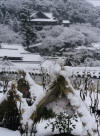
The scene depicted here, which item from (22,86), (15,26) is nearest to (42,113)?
(22,86)

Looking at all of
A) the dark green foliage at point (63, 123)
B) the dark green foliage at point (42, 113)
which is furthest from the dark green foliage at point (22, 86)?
the dark green foliage at point (42, 113)

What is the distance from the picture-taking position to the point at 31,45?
4038 cm

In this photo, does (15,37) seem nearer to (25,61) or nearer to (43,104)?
(25,61)

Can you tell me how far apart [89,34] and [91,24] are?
8.98 meters

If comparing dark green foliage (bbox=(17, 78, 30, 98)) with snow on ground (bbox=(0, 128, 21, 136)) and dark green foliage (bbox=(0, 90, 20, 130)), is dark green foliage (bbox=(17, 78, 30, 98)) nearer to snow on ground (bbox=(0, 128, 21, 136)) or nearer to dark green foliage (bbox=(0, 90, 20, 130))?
dark green foliage (bbox=(0, 90, 20, 130))

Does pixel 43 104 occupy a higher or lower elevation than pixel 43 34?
higher

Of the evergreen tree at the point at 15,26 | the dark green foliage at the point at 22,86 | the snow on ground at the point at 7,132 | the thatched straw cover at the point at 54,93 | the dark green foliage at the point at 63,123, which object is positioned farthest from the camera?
the evergreen tree at the point at 15,26

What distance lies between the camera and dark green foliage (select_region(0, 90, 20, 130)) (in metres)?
6.68

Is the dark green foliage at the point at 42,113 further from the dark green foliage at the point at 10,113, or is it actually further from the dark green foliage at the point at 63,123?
the dark green foliage at the point at 10,113

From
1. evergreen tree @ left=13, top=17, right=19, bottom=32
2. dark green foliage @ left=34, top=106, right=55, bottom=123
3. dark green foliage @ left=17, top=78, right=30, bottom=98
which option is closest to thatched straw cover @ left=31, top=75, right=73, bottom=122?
dark green foliage @ left=34, top=106, right=55, bottom=123

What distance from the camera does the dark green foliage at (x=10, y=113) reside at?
21.9 ft

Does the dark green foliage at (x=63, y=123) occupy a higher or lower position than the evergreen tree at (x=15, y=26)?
higher

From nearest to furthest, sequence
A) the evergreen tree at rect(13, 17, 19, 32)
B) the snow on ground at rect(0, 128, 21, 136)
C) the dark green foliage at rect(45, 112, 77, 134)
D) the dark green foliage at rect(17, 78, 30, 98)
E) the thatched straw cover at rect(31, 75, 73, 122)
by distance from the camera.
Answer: the thatched straw cover at rect(31, 75, 73, 122) → the dark green foliage at rect(45, 112, 77, 134) → the snow on ground at rect(0, 128, 21, 136) → the dark green foliage at rect(17, 78, 30, 98) → the evergreen tree at rect(13, 17, 19, 32)

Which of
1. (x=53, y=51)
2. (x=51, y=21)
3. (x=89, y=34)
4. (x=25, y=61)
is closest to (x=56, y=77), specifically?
(x=25, y=61)
